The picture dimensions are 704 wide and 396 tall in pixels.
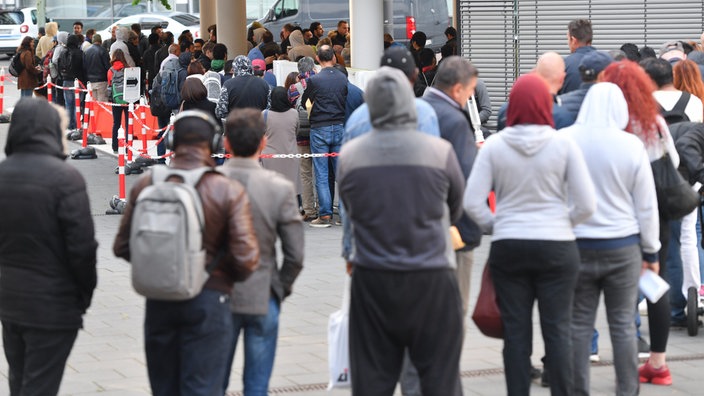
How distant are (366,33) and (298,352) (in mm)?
9677

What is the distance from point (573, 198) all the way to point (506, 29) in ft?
33.2

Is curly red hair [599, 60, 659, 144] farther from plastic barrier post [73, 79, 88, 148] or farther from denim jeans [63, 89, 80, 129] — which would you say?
denim jeans [63, 89, 80, 129]

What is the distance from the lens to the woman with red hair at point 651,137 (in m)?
7.21

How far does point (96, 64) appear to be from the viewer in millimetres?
21891

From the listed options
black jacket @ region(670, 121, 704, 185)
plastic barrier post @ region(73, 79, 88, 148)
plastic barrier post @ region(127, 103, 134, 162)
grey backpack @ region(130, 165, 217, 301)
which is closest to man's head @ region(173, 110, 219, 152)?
grey backpack @ region(130, 165, 217, 301)

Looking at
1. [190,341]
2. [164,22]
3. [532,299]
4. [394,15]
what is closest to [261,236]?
[190,341]

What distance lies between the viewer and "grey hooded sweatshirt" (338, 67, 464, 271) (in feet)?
17.8

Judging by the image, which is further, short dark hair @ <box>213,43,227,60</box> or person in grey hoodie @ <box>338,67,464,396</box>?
short dark hair @ <box>213,43,227,60</box>

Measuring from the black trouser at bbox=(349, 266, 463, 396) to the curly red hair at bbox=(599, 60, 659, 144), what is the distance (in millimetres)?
2146

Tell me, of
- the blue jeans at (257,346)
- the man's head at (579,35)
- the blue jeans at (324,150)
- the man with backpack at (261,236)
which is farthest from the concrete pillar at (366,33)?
the blue jeans at (257,346)

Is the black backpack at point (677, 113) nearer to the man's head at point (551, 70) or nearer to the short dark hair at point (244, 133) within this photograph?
the man's head at point (551, 70)

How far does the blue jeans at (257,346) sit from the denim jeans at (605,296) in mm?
1577

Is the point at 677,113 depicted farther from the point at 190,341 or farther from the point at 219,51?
the point at 219,51

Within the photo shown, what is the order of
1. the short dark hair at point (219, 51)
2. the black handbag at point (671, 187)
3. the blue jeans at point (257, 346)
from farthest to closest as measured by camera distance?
the short dark hair at point (219, 51) < the black handbag at point (671, 187) < the blue jeans at point (257, 346)
